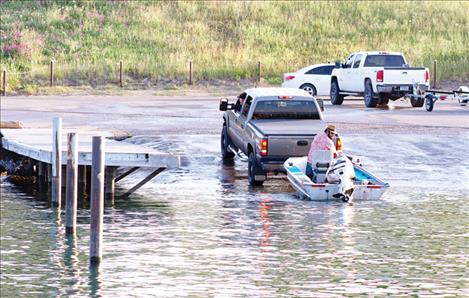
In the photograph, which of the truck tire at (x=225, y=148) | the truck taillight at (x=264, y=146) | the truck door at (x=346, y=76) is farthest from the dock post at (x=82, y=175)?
the truck door at (x=346, y=76)

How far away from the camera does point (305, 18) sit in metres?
78.5

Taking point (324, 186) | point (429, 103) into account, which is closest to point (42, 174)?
point (324, 186)

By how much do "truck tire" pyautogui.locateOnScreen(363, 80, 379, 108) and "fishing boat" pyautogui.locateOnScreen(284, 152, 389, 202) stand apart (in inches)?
848

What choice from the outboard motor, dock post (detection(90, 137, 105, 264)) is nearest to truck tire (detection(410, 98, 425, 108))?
the outboard motor

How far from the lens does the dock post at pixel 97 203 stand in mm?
19406

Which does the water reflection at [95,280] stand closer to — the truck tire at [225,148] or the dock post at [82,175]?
the dock post at [82,175]

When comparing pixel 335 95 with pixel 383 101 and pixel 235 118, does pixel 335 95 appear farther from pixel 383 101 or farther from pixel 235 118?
pixel 235 118

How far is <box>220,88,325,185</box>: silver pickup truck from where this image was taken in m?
27.8

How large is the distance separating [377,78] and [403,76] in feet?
3.21

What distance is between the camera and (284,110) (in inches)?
1163

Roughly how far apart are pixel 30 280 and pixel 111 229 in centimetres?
466

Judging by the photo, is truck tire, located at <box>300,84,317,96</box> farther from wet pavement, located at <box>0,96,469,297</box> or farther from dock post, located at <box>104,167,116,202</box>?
dock post, located at <box>104,167,116,202</box>

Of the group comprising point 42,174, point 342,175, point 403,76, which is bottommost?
point 42,174

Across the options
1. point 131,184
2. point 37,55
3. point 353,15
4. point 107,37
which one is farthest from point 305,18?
point 131,184
